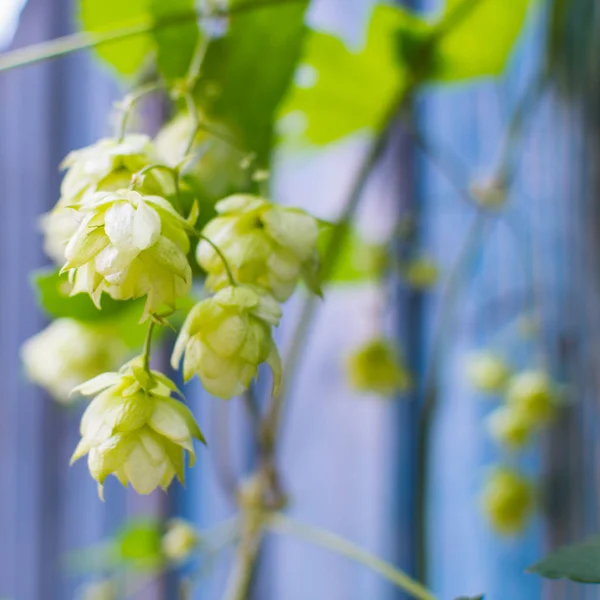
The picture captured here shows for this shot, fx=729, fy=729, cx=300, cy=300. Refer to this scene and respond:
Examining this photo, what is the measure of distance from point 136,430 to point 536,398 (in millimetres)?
403

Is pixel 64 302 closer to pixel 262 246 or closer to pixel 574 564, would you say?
pixel 262 246

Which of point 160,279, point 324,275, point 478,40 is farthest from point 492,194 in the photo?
point 160,279

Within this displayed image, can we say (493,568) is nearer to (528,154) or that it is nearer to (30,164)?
(528,154)

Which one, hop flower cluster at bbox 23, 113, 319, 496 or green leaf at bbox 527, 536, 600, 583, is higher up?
hop flower cluster at bbox 23, 113, 319, 496

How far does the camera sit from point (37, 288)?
1.31 ft

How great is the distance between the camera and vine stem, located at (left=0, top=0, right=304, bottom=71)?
0.35 meters

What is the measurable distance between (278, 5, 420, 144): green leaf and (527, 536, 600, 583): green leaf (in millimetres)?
392

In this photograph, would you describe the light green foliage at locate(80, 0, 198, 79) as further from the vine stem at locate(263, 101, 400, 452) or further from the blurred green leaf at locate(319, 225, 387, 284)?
the blurred green leaf at locate(319, 225, 387, 284)

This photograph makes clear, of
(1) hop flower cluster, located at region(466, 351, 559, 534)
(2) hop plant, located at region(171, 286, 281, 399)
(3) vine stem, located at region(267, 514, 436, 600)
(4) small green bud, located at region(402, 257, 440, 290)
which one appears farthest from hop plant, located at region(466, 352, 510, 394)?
(2) hop plant, located at region(171, 286, 281, 399)

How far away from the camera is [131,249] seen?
22 cm

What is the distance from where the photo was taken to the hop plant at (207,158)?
36 cm

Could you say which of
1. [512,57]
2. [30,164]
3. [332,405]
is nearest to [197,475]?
[332,405]

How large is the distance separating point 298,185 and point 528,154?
401 millimetres

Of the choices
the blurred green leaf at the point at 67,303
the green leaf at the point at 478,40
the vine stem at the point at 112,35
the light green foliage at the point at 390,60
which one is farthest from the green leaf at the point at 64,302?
the green leaf at the point at 478,40
